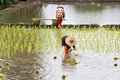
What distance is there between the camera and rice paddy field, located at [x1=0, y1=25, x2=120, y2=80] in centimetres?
936

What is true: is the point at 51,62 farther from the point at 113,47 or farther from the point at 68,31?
the point at 68,31

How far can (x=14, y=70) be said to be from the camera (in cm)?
978

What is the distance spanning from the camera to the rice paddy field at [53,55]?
9.36 metres

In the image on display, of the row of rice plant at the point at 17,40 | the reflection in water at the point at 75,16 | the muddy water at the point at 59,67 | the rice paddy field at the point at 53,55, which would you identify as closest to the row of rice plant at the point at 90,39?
the rice paddy field at the point at 53,55

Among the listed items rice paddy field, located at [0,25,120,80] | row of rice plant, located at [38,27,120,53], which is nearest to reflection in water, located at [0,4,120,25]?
row of rice plant, located at [38,27,120,53]

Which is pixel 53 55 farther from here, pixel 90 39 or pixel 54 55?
pixel 90 39

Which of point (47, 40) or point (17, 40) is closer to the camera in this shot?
point (17, 40)

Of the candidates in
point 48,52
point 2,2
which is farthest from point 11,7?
point 48,52

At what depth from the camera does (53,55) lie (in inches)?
456

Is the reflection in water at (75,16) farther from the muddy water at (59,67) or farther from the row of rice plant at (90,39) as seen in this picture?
the muddy water at (59,67)

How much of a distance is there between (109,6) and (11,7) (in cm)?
771

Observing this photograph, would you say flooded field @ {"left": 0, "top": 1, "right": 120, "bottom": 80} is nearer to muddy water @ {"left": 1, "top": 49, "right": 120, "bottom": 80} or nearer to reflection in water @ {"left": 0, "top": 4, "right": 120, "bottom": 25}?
muddy water @ {"left": 1, "top": 49, "right": 120, "bottom": 80}

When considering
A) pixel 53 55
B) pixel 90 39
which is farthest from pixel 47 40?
pixel 53 55

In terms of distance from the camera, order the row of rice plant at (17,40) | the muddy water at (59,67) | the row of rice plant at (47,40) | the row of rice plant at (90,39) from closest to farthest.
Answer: the muddy water at (59,67) < the row of rice plant at (17,40) < the row of rice plant at (47,40) < the row of rice plant at (90,39)
